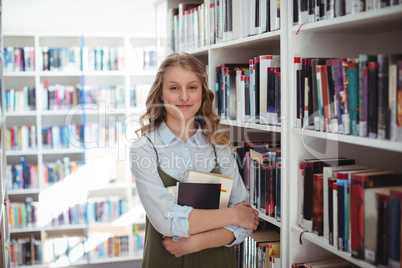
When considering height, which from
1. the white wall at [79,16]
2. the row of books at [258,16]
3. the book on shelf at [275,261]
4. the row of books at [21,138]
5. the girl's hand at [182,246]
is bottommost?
the book on shelf at [275,261]

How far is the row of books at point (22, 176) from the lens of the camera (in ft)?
13.1

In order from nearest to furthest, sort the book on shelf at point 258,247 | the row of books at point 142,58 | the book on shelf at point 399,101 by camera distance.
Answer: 1. the book on shelf at point 399,101
2. the book on shelf at point 258,247
3. the row of books at point 142,58

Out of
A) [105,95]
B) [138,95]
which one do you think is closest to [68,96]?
[105,95]

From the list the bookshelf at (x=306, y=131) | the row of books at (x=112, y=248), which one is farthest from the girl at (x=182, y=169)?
the row of books at (x=112, y=248)

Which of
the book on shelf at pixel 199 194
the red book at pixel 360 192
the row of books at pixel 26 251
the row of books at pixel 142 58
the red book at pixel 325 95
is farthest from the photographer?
the row of books at pixel 142 58

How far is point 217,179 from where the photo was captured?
5.17ft

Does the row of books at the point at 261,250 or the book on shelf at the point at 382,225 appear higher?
the book on shelf at the point at 382,225

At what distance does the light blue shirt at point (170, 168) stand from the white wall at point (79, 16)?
2713mm

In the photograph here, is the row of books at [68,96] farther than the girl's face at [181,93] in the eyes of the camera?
Yes

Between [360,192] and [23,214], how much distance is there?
11.5ft

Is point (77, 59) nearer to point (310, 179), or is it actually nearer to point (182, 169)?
point (182, 169)

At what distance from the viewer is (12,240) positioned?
A: 4.01m

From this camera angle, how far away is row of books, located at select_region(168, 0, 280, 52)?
177cm

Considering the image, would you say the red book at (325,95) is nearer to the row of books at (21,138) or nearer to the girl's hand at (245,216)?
the girl's hand at (245,216)
